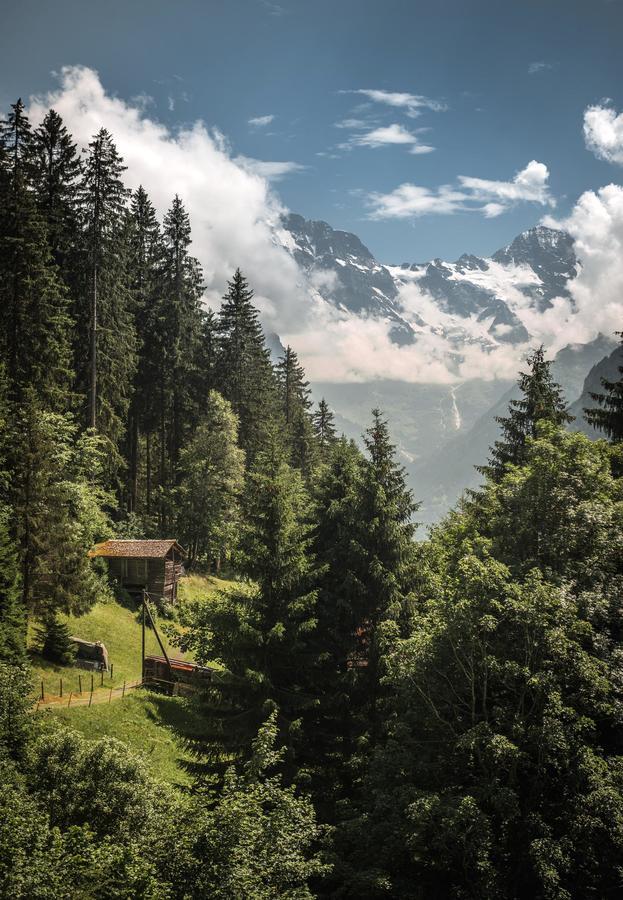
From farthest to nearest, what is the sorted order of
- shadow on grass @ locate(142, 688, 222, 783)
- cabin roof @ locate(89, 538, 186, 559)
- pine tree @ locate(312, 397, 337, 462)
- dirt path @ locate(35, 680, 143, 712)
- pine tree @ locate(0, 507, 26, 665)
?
pine tree @ locate(312, 397, 337, 462)
cabin roof @ locate(89, 538, 186, 559)
dirt path @ locate(35, 680, 143, 712)
pine tree @ locate(0, 507, 26, 665)
shadow on grass @ locate(142, 688, 222, 783)

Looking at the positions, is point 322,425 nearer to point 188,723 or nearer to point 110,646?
point 110,646

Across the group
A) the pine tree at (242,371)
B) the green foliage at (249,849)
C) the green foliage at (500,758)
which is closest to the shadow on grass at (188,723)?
the green foliage at (500,758)

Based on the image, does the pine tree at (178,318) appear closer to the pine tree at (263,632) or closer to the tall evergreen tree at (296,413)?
the tall evergreen tree at (296,413)

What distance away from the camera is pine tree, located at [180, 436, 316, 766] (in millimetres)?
20859

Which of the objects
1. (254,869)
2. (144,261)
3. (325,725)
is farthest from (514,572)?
(144,261)

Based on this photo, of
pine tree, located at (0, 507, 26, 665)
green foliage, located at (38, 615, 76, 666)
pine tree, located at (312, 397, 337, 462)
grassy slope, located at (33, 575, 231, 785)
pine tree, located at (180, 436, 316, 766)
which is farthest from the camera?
pine tree, located at (312, 397, 337, 462)

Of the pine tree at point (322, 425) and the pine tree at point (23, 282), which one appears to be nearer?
the pine tree at point (23, 282)

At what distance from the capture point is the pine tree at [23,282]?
107 feet

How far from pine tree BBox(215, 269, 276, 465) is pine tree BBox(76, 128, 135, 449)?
14.0 metres

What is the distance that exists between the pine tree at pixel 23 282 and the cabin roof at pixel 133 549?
1014 centimetres

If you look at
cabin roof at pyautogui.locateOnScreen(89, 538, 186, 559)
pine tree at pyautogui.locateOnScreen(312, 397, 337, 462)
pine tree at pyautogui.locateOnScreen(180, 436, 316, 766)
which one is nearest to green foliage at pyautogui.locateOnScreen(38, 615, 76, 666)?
pine tree at pyautogui.locateOnScreen(180, 436, 316, 766)

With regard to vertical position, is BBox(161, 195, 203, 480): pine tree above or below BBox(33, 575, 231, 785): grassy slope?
above

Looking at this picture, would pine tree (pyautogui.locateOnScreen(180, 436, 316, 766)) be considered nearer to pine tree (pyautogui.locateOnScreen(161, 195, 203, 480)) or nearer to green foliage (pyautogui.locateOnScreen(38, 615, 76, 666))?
green foliage (pyautogui.locateOnScreen(38, 615, 76, 666))

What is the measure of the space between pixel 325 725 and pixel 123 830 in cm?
1033
